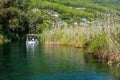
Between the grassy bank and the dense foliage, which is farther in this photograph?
the dense foliage

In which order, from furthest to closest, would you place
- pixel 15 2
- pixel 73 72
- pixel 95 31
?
pixel 15 2, pixel 95 31, pixel 73 72

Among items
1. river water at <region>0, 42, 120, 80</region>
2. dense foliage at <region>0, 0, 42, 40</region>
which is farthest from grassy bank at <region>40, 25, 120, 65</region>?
dense foliage at <region>0, 0, 42, 40</region>

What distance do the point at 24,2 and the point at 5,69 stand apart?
90.0 metres

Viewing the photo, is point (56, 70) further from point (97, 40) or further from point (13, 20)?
point (13, 20)

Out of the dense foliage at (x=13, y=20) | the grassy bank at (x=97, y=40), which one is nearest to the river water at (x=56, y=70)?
the grassy bank at (x=97, y=40)

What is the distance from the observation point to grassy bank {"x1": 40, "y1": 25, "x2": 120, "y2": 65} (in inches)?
1881

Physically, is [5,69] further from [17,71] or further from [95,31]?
[95,31]

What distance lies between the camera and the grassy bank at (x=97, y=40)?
4778 centimetres

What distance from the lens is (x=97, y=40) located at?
58.1 meters

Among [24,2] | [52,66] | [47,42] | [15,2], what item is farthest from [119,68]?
[24,2]

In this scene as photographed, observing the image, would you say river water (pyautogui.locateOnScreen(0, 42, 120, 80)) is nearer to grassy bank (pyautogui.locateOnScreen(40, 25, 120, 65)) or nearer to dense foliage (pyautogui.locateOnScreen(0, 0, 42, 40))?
grassy bank (pyautogui.locateOnScreen(40, 25, 120, 65))

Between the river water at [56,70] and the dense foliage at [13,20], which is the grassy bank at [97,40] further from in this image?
the dense foliage at [13,20]

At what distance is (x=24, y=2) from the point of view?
135 meters

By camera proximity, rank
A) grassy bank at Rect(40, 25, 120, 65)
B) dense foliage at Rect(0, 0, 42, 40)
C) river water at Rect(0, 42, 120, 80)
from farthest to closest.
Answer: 1. dense foliage at Rect(0, 0, 42, 40)
2. grassy bank at Rect(40, 25, 120, 65)
3. river water at Rect(0, 42, 120, 80)
